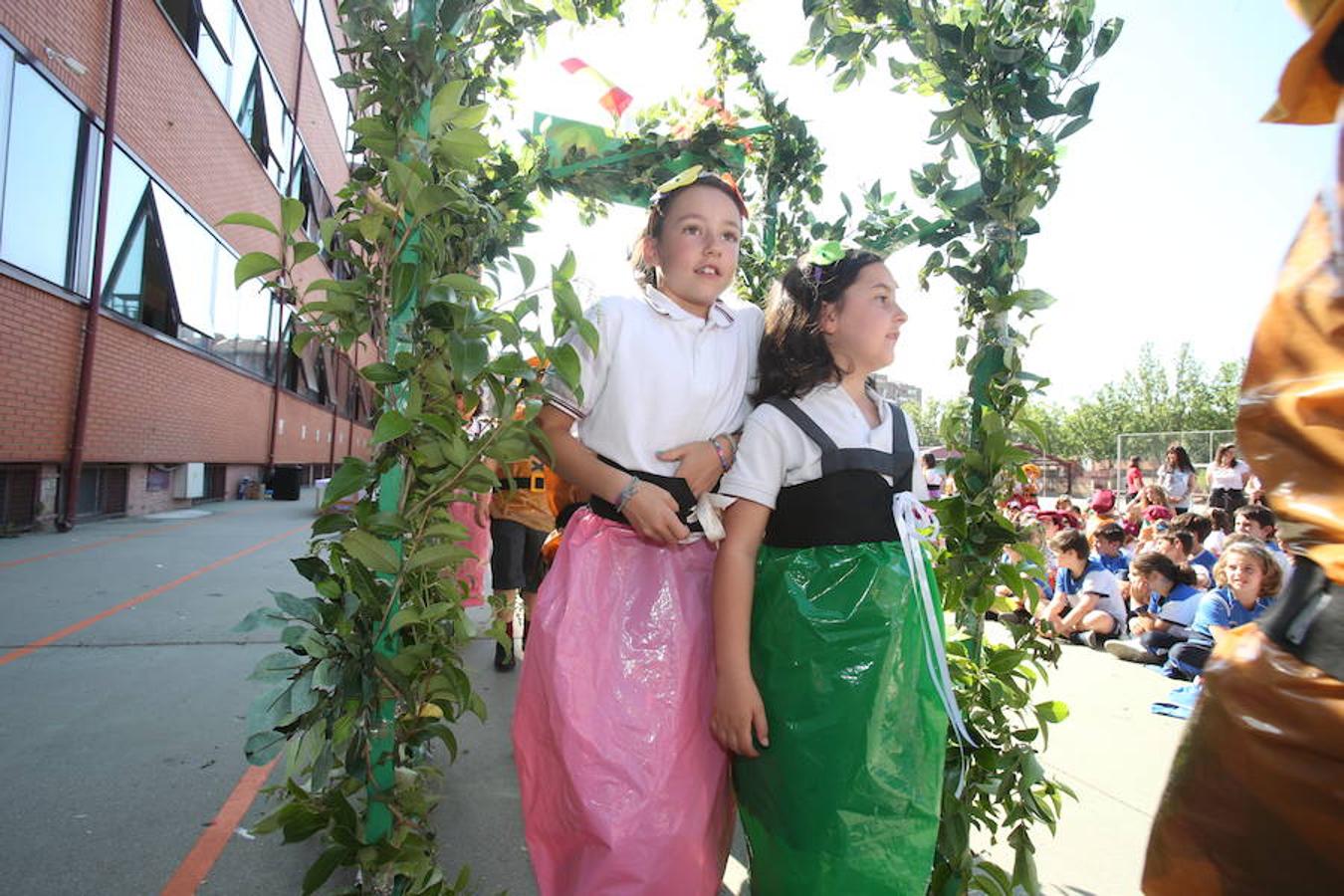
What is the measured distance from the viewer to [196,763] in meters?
2.95

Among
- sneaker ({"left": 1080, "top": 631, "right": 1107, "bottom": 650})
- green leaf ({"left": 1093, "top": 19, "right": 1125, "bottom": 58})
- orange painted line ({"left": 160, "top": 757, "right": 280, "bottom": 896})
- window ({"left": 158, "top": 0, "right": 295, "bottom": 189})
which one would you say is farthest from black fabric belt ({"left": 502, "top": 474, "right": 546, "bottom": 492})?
window ({"left": 158, "top": 0, "right": 295, "bottom": 189})

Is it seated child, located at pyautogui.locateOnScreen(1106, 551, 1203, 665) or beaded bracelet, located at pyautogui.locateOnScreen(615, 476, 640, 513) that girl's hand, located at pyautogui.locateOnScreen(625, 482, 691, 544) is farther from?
seated child, located at pyautogui.locateOnScreen(1106, 551, 1203, 665)

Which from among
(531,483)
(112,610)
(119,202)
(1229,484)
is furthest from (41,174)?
(1229,484)

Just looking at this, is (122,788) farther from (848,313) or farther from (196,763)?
(848,313)

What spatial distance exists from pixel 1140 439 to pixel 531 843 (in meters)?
27.3

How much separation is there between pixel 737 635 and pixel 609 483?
41cm

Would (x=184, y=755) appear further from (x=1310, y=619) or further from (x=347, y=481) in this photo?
(x=1310, y=619)

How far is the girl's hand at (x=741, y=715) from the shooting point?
1.53 metres

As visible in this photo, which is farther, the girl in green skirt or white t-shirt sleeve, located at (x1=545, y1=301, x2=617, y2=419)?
white t-shirt sleeve, located at (x1=545, y1=301, x2=617, y2=419)

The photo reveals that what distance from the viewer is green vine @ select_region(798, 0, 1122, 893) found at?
2.00 m

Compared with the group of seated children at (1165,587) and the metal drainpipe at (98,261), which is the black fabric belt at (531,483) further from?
the metal drainpipe at (98,261)

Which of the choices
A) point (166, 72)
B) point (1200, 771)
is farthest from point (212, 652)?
point (166, 72)

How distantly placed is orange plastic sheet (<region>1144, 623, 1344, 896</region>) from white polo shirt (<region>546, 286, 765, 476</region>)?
1.10 metres

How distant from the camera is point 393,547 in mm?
1565
